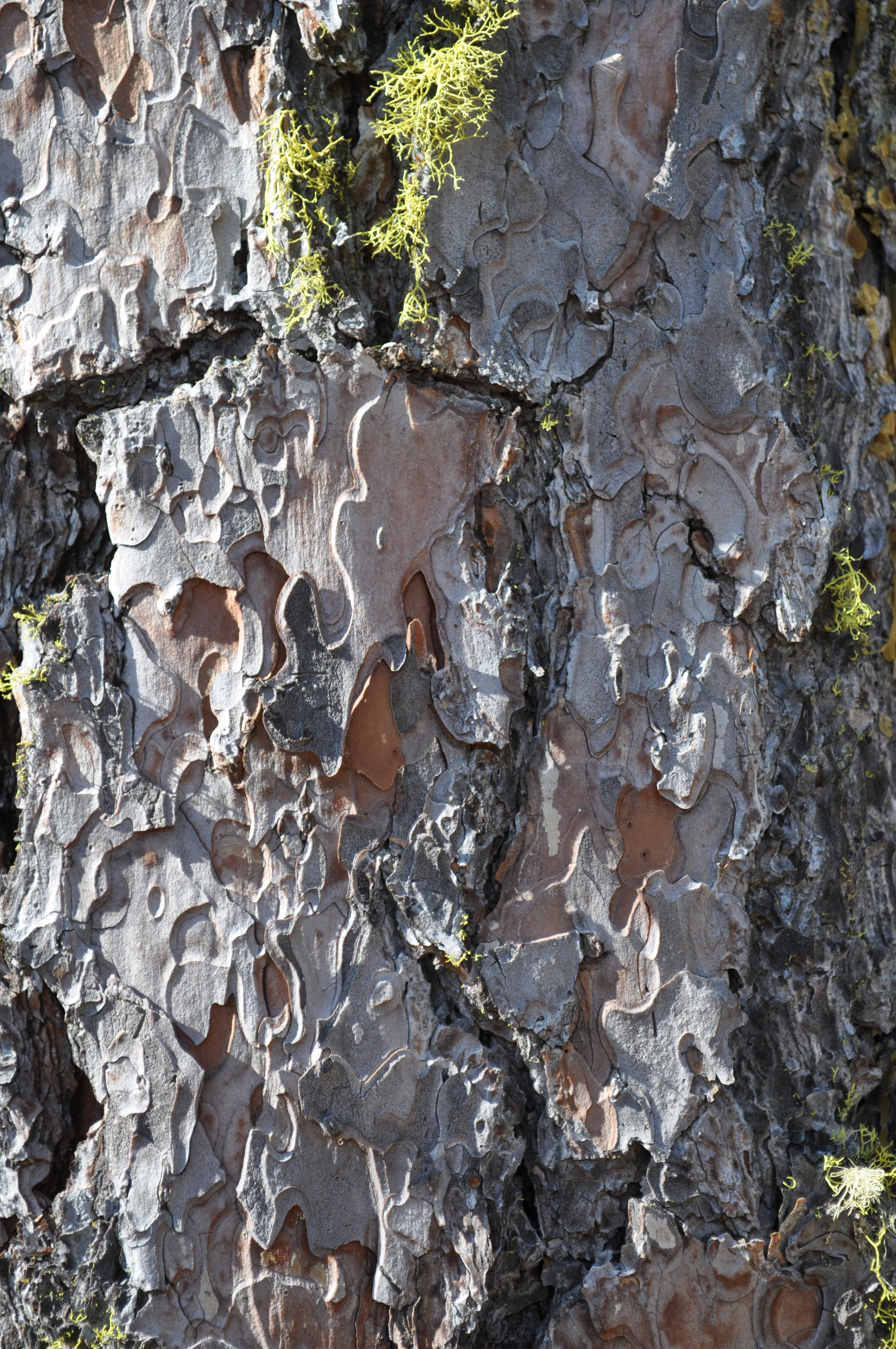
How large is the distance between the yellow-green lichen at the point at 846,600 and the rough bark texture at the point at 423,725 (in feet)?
0.20

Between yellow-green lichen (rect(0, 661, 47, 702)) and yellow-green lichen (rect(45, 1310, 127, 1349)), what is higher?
yellow-green lichen (rect(0, 661, 47, 702))

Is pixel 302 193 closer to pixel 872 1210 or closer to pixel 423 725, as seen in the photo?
pixel 423 725

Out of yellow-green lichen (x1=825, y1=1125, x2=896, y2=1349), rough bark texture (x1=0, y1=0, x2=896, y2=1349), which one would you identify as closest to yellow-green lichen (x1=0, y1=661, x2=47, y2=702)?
rough bark texture (x1=0, y1=0, x2=896, y2=1349)

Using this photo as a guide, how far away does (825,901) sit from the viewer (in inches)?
49.4

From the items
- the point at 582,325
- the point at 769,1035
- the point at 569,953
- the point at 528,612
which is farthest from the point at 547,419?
the point at 769,1035

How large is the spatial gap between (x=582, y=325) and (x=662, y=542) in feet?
0.99

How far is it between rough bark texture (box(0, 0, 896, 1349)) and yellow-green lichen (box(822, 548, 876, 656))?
0.06m

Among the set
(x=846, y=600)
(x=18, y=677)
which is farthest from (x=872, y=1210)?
(x=18, y=677)

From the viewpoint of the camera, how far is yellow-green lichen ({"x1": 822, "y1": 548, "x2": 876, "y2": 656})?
4.13 feet

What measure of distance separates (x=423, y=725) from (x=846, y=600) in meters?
0.61

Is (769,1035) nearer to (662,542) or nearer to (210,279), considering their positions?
(662,542)

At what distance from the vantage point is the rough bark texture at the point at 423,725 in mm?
Answer: 1169

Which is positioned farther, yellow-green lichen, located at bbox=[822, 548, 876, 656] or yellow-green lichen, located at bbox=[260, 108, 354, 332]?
yellow-green lichen, located at bbox=[822, 548, 876, 656]

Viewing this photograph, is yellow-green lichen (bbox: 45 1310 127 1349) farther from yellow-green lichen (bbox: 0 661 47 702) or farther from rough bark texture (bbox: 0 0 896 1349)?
Answer: yellow-green lichen (bbox: 0 661 47 702)
